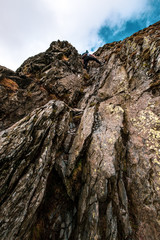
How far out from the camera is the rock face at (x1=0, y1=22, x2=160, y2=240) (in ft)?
19.5

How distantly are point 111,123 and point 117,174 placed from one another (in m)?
4.95

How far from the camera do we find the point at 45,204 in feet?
26.4

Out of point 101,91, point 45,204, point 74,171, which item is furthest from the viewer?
point 101,91

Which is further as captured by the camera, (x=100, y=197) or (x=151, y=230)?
(x=100, y=197)

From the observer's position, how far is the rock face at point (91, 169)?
5957 mm

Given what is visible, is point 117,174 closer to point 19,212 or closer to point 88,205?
point 88,205

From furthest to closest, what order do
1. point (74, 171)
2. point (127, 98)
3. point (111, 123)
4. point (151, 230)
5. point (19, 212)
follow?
point (127, 98) < point (111, 123) < point (74, 171) < point (19, 212) < point (151, 230)

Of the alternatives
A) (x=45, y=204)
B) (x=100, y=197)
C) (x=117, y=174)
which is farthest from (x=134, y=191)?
(x=45, y=204)

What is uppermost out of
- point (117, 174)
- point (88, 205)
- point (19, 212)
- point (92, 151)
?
point (92, 151)

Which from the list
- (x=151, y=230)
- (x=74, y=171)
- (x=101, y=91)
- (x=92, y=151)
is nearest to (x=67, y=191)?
(x=74, y=171)

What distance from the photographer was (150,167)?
666 cm

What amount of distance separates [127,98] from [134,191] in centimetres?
959

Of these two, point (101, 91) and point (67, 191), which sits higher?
point (101, 91)

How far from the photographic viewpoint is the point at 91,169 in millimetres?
8117
